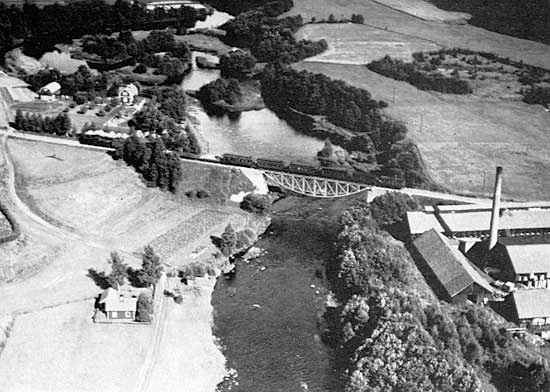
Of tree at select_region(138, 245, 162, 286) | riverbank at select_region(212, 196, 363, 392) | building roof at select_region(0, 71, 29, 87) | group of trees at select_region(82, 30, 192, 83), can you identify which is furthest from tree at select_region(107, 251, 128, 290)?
group of trees at select_region(82, 30, 192, 83)

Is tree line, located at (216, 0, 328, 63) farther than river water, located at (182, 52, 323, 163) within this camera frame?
Yes

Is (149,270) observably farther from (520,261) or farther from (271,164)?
(520,261)

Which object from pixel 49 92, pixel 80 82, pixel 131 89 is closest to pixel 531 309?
pixel 131 89

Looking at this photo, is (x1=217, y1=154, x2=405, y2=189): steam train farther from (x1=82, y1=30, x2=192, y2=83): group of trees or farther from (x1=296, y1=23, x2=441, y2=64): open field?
(x1=82, y1=30, x2=192, y2=83): group of trees

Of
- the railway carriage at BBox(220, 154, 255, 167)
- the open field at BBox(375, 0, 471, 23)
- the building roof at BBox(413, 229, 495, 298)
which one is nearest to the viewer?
the building roof at BBox(413, 229, 495, 298)

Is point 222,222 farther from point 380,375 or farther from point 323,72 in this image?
point 323,72

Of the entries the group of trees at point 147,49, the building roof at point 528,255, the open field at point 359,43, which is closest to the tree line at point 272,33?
the open field at point 359,43

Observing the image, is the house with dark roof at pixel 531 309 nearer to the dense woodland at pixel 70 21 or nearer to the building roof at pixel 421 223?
the building roof at pixel 421 223
